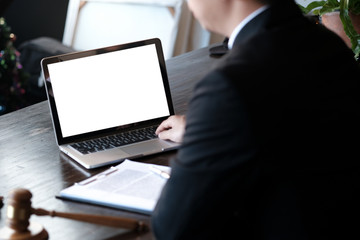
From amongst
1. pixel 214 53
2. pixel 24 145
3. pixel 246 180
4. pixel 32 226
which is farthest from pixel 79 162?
pixel 214 53

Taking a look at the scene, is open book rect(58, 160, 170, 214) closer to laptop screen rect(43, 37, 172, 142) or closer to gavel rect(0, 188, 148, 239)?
gavel rect(0, 188, 148, 239)

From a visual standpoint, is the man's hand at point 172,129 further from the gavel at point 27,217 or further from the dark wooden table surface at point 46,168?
the gavel at point 27,217

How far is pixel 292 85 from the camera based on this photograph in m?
1.04

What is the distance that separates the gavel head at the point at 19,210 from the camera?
1178 mm

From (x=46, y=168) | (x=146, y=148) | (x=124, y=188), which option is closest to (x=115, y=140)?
(x=146, y=148)

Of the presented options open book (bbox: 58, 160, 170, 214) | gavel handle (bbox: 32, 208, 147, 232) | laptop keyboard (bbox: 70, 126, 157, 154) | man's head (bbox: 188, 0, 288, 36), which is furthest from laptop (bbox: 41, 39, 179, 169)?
man's head (bbox: 188, 0, 288, 36)

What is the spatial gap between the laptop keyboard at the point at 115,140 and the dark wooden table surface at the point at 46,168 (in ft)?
0.19

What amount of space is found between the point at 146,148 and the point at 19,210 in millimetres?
514

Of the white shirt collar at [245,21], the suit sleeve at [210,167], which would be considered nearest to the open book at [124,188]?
the suit sleeve at [210,167]

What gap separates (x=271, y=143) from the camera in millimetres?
995

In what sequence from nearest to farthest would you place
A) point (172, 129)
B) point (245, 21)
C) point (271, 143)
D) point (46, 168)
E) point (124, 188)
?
point (271, 143) → point (245, 21) → point (124, 188) → point (46, 168) → point (172, 129)

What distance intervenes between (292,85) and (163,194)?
0.94 feet

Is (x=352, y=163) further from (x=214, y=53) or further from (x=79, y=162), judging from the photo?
(x=214, y=53)

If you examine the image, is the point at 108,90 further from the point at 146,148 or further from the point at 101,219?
the point at 101,219
